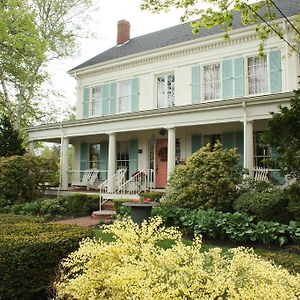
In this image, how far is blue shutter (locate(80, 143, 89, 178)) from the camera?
740 inches

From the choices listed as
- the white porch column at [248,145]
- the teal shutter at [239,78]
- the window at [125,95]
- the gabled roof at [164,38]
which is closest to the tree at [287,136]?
the white porch column at [248,145]

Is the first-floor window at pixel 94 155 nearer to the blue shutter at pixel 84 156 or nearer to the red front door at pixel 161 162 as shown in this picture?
the blue shutter at pixel 84 156

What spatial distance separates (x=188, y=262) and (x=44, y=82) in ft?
81.4

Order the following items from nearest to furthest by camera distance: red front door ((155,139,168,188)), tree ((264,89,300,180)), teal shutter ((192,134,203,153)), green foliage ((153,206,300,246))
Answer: tree ((264,89,300,180)) → green foliage ((153,206,300,246)) → teal shutter ((192,134,203,153)) → red front door ((155,139,168,188))

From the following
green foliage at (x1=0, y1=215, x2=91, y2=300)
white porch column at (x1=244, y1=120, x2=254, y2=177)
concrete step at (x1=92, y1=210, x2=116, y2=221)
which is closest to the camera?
green foliage at (x1=0, y1=215, x2=91, y2=300)

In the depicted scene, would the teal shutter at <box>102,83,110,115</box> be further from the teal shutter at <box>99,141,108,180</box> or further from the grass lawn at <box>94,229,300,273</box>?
the grass lawn at <box>94,229,300,273</box>

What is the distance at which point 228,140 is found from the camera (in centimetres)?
1397

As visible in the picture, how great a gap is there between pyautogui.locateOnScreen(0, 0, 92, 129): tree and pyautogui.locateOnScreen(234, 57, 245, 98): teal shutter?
11104mm

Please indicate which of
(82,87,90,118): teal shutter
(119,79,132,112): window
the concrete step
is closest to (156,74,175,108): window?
(119,79,132,112): window

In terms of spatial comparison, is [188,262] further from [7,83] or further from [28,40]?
[7,83]

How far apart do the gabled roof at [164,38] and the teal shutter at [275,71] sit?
1.57 m

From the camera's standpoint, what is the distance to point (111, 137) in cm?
1468

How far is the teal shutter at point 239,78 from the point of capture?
1350 cm

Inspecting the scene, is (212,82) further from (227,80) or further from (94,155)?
(94,155)
